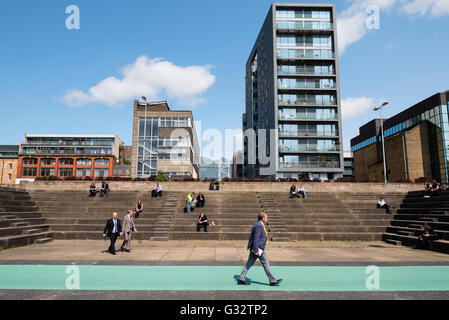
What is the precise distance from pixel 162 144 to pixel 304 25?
36.2m

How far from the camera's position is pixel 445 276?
755 centimetres

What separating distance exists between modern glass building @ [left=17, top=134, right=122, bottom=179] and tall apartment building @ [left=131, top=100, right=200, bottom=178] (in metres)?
33.4

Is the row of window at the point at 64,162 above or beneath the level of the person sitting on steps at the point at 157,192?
above

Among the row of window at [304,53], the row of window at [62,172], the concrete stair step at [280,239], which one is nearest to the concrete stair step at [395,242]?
the concrete stair step at [280,239]

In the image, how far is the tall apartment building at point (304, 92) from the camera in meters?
41.5

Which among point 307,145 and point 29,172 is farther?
point 29,172

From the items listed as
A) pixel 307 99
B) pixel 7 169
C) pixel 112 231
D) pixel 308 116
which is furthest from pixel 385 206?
pixel 7 169

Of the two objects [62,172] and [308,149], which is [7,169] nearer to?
[62,172]

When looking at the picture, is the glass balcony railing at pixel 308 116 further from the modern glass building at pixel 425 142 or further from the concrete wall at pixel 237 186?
the modern glass building at pixel 425 142

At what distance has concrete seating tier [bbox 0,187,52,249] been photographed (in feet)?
40.4

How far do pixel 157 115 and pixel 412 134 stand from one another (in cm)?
5220

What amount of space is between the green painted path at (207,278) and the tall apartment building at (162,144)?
51960mm

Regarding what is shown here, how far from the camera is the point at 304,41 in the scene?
145ft
